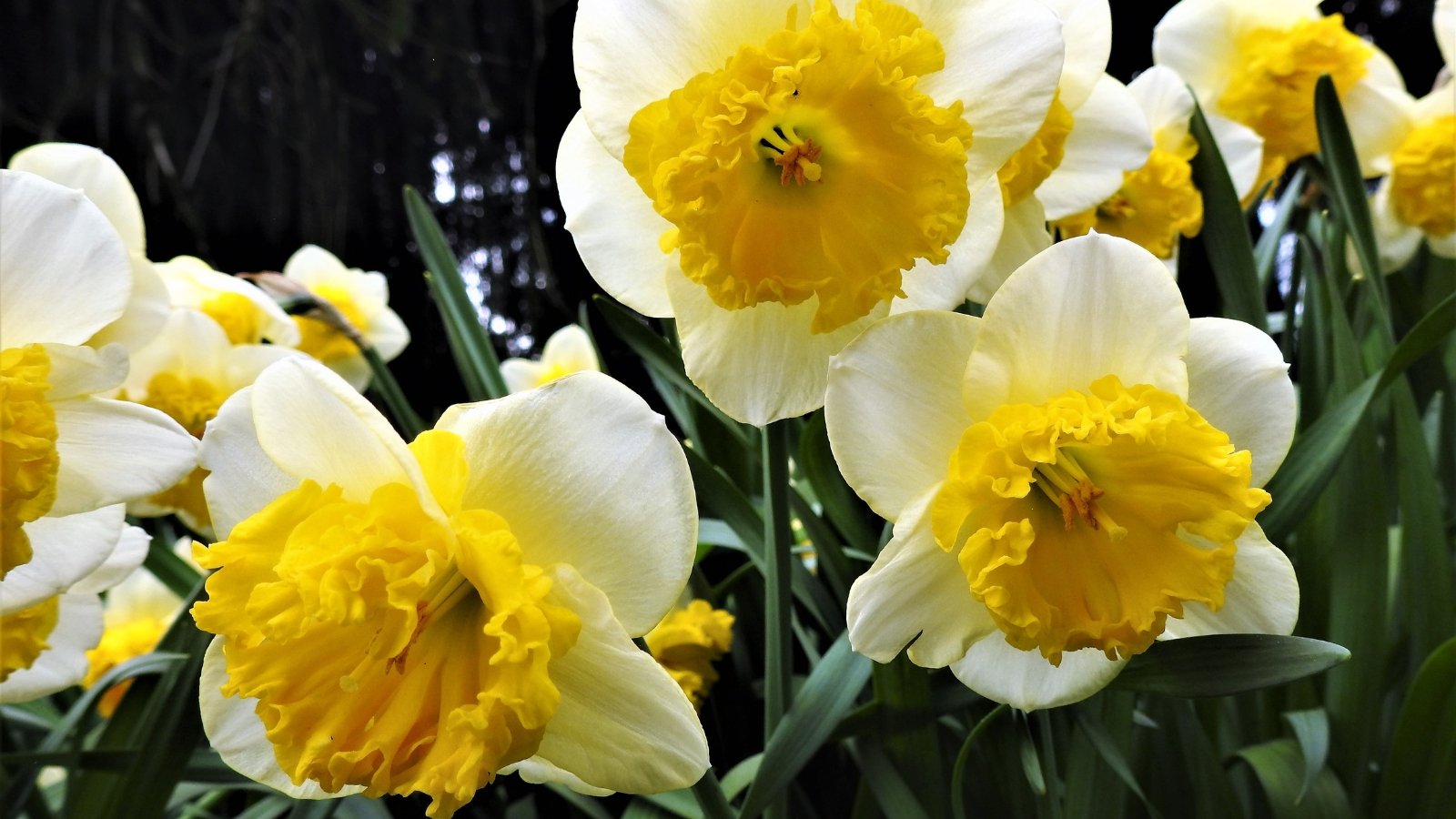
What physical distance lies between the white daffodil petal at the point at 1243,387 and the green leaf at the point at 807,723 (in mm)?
210

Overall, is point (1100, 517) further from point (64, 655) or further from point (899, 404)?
point (64, 655)

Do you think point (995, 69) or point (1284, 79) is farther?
point (1284, 79)

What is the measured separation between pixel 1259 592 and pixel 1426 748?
26 cm

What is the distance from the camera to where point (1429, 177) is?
37.1 inches

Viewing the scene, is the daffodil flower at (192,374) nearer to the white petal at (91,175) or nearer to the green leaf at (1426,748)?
the white petal at (91,175)

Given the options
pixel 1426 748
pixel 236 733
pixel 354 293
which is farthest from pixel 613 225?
pixel 354 293

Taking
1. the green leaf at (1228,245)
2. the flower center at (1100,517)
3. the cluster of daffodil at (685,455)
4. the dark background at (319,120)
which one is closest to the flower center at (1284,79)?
the green leaf at (1228,245)

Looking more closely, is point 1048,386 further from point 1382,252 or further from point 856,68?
point 1382,252

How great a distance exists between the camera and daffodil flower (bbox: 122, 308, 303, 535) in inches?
29.5

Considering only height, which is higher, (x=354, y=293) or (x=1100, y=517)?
(x=1100, y=517)

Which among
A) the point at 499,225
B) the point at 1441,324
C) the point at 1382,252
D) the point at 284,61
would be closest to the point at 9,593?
the point at 1441,324

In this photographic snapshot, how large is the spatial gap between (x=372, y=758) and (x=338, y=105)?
1.89 meters

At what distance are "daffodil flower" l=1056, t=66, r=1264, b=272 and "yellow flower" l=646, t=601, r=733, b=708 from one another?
1.20 feet

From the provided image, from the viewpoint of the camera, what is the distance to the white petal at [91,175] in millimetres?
645
